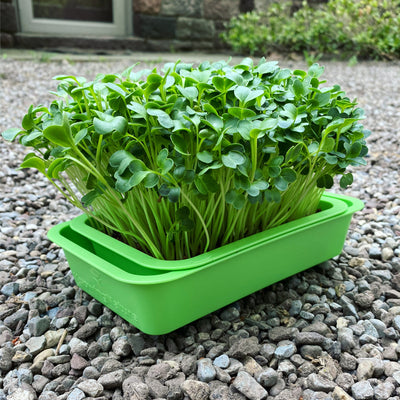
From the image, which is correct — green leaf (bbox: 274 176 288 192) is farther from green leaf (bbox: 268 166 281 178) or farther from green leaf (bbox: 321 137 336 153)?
green leaf (bbox: 321 137 336 153)

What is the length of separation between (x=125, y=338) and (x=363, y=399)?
0.50 m

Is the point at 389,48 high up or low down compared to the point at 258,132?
down

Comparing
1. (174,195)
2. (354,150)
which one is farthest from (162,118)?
(354,150)

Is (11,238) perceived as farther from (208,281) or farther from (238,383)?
A: (238,383)

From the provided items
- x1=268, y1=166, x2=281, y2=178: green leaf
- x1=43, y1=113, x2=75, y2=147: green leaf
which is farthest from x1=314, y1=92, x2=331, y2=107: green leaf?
x1=43, y1=113, x2=75, y2=147: green leaf

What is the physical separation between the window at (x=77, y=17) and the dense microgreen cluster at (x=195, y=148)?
13.3 ft

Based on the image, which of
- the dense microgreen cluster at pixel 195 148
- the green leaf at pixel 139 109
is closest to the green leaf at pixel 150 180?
the dense microgreen cluster at pixel 195 148

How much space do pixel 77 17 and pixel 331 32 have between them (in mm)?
2862

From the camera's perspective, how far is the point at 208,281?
3.20ft

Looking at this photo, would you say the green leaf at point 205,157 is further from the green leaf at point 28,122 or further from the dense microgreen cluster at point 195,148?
the green leaf at point 28,122

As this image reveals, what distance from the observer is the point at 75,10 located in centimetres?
486

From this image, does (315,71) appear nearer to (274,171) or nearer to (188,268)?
(274,171)

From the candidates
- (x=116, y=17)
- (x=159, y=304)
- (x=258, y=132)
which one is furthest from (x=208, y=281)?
(x=116, y=17)

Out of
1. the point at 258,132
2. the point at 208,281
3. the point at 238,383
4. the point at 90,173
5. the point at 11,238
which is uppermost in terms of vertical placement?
the point at 258,132
